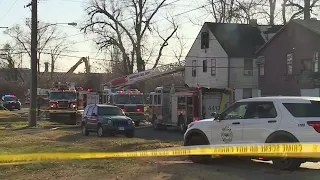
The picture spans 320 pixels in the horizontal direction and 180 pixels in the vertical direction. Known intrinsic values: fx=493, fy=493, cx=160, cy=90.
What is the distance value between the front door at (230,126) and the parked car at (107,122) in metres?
10.3

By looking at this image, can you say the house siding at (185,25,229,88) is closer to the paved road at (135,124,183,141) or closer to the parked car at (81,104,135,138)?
the paved road at (135,124,183,141)

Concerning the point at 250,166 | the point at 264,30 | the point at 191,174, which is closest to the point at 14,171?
the point at 191,174

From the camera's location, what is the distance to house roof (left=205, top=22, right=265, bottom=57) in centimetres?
4697

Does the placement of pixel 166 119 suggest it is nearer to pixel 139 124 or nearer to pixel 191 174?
pixel 139 124

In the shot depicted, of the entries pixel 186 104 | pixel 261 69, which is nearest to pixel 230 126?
pixel 186 104

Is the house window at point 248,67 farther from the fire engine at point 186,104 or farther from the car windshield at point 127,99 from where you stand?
the fire engine at point 186,104

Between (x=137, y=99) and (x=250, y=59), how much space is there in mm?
18266

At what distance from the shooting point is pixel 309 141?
9867 mm

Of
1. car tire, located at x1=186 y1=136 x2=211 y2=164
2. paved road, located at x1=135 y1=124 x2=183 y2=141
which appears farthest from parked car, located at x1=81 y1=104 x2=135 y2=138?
car tire, located at x1=186 y1=136 x2=211 y2=164

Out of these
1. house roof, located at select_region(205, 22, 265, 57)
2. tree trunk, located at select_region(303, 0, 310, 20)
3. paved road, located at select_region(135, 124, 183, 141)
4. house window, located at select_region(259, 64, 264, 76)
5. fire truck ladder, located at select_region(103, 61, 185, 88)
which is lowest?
paved road, located at select_region(135, 124, 183, 141)

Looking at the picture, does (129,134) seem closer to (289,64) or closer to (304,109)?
(304,109)

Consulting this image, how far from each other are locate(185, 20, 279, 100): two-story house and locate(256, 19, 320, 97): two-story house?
4.89 meters

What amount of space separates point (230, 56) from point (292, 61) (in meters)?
9.56

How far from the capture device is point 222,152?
36.5 ft
